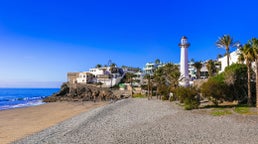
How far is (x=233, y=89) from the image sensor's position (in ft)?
101

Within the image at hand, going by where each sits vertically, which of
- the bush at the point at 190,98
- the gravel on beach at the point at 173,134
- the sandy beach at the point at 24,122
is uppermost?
the bush at the point at 190,98

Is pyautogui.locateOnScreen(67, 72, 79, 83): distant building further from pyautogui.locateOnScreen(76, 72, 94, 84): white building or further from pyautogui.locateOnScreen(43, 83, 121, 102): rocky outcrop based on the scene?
pyautogui.locateOnScreen(43, 83, 121, 102): rocky outcrop

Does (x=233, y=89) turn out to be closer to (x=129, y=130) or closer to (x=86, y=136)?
(x=129, y=130)

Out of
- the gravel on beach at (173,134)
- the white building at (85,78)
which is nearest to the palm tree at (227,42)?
the gravel on beach at (173,134)

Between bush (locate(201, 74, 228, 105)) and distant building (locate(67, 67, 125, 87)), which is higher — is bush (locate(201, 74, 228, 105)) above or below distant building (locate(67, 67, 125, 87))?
below

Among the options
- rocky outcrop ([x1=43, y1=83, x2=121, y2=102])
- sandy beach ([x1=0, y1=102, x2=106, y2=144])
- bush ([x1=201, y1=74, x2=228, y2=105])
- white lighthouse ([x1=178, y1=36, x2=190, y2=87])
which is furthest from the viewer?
rocky outcrop ([x1=43, y1=83, x2=121, y2=102])

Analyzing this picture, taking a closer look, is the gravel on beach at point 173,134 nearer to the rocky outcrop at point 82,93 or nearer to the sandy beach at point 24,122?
the sandy beach at point 24,122

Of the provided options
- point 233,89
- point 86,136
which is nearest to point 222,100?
point 233,89

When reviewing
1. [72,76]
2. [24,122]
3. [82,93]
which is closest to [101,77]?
[72,76]

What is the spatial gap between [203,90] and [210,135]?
15728 mm

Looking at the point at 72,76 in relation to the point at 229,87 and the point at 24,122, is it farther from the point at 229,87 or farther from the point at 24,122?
the point at 229,87

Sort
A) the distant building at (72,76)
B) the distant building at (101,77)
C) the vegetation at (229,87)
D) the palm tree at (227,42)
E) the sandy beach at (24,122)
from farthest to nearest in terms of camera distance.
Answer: the distant building at (72,76)
the distant building at (101,77)
the palm tree at (227,42)
the vegetation at (229,87)
the sandy beach at (24,122)

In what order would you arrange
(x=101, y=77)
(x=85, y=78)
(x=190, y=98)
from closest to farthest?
(x=190, y=98), (x=85, y=78), (x=101, y=77)

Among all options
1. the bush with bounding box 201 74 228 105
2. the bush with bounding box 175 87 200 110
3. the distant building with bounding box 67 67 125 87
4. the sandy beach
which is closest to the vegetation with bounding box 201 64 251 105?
the bush with bounding box 201 74 228 105
